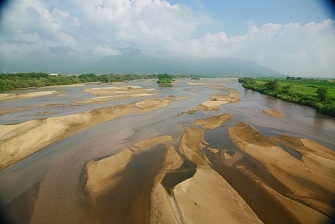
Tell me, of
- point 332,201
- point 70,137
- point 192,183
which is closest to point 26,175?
point 70,137

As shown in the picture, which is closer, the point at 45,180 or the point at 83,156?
the point at 45,180

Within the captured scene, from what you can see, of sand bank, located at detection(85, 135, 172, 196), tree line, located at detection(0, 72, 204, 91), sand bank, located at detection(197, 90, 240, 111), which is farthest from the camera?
tree line, located at detection(0, 72, 204, 91)

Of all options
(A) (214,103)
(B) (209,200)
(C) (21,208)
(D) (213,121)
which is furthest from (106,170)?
(A) (214,103)

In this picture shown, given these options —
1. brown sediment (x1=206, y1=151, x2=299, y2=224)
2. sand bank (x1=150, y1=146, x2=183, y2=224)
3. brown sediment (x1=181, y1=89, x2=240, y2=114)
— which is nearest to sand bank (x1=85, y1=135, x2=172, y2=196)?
sand bank (x1=150, y1=146, x2=183, y2=224)

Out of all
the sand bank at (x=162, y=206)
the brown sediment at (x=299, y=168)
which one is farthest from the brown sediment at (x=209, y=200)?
the brown sediment at (x=299, y=168)

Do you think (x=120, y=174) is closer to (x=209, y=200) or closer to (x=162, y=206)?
(x=162, y=206)

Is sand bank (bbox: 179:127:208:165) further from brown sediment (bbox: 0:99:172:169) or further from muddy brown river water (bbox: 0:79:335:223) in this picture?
brown sediment (bbox: 0:99:172:169)

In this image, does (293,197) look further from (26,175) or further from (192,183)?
(26,175)
